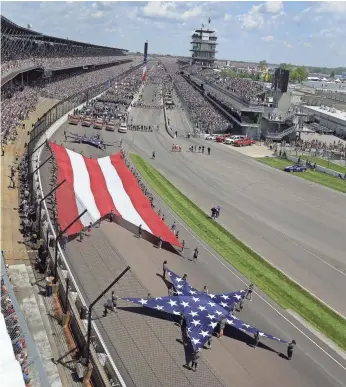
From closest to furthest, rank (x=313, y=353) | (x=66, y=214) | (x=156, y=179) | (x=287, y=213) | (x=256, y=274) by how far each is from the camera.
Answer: (x=313, y=353) < (x=66, y=214) < (x=256, y=274) < (x=287, y=213) < (x=156, y=179)

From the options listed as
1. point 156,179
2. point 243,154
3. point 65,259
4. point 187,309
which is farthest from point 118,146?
point 187,309

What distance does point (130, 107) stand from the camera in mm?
83625

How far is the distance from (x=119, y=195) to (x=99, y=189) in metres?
1.30

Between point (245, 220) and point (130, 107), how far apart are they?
53721 mm

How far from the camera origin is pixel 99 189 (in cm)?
2894

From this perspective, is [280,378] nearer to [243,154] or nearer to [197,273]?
[197,273]

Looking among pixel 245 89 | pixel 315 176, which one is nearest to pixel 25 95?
pixel 315 176

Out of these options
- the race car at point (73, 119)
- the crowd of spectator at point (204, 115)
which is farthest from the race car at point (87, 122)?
the crowd of spectator at point (204, 115)

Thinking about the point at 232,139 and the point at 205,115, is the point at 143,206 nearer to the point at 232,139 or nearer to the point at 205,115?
the point at 232,139

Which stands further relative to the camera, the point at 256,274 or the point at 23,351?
the point at 256,274

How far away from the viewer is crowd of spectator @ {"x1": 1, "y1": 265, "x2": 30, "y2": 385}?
1228 centimetres

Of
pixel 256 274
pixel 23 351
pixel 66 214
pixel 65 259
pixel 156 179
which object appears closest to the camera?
pixel 23 351

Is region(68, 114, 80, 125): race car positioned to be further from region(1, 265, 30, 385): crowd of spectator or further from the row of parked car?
region(1, 265, 30, 385): crowd of spectator

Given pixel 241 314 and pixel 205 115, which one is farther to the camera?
pixel 205 115
